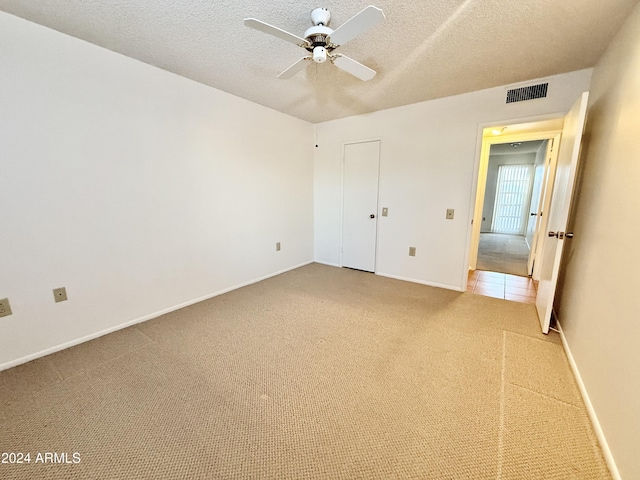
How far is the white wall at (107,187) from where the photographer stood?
179cm

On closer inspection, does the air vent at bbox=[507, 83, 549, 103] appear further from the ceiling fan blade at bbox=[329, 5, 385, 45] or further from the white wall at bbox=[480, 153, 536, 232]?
the white wall at bbox=[480, 153, 536, 232]

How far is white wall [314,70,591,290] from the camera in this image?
9.33 feet

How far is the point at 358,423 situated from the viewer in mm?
1389

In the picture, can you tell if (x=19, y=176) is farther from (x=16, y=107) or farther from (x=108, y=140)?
(x=108, y=140)

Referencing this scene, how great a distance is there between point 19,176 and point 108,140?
621 millimetres

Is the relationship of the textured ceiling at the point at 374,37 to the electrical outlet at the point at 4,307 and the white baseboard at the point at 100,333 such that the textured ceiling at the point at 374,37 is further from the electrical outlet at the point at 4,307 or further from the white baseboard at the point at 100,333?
the white baseboard at the point at 100,333

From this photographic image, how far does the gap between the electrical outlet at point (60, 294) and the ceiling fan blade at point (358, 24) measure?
2.70 meters

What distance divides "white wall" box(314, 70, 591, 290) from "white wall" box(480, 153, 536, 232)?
17.8 ft

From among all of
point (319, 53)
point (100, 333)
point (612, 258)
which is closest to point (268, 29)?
point (319, 53)

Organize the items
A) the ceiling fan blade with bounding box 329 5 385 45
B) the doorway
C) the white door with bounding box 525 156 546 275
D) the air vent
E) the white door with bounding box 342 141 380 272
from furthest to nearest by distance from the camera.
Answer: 1. the doorway
2. the white door with bounding box 525 156 546 275
3. the white door with bounding box 342 141 380 272
4. the air vent
5. the ceiling fan blade with bounding box 329 5 385 45

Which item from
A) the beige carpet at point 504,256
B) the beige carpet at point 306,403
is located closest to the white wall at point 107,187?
the beige carpet at point 306,403

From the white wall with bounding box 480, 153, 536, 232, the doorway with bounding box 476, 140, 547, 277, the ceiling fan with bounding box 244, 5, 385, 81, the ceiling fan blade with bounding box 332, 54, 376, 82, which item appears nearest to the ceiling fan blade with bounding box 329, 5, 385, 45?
the ceiling fan with bounding box 244, 5, 385, 81

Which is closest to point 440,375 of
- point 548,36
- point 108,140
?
point 548,36

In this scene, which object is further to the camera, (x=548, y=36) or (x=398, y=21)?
(x=548, y=36)
